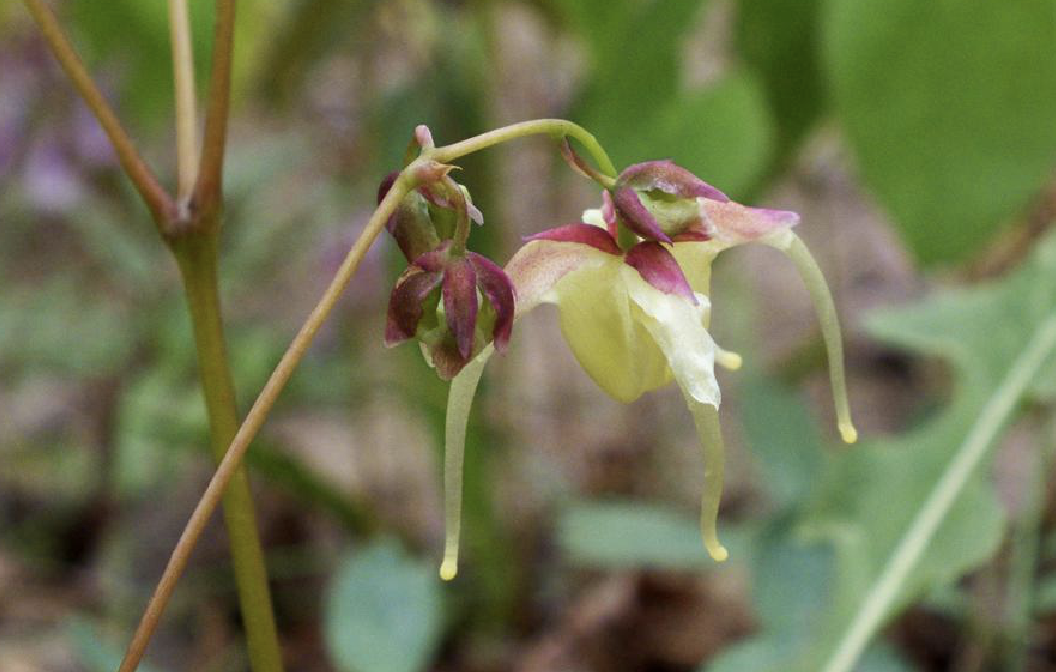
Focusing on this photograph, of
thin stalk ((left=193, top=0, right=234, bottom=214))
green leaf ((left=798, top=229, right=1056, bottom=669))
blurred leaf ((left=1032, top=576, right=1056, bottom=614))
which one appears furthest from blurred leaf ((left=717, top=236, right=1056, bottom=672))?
thin stalk ((left=193, top=0, right=234, bottom=214))

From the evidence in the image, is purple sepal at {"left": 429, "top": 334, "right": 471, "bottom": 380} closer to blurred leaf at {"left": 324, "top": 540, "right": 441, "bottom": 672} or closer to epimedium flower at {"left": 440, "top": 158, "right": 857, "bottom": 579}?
epimedium flower at {"left": 440, "top": 158, "right": 857, "bottom": 579}

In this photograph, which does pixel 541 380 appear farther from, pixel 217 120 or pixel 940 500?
pixel 217 120

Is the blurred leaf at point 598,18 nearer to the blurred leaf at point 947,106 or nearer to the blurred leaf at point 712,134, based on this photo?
the blurred leaf at point 712,134

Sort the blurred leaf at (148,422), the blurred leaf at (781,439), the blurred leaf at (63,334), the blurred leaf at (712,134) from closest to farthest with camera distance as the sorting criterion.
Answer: the blurred leaf at (712,134), the blurred leaf at (781,439), the blurred leaf at (148,422), the blurred leaf at (63,334)

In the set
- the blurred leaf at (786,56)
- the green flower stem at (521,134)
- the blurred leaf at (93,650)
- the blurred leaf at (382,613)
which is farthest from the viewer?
the blurred leaf at (786,56)

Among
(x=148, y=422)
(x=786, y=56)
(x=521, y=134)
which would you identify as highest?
(x=521, y=134)

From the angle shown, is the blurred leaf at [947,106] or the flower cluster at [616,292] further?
the blurred leaf at [947,106]

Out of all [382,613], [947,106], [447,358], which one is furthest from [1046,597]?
[447,358]

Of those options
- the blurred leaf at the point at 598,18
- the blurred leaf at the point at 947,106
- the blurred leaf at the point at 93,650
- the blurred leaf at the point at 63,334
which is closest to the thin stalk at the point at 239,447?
the blurred leaf at the point at 93,650
